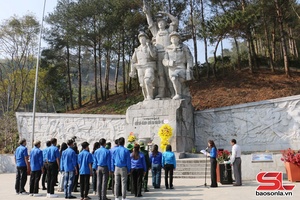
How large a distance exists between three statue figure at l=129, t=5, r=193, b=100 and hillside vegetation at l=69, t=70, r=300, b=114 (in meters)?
6.80

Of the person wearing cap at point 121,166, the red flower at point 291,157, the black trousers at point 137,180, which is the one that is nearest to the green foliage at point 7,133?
the black trousers at point 137,180

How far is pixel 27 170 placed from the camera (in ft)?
26.9

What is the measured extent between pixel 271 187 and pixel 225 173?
86.3 inches

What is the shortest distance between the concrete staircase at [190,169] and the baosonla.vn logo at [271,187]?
149 inches

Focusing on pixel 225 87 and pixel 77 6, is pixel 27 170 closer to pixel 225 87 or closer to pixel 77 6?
pixel 225 87

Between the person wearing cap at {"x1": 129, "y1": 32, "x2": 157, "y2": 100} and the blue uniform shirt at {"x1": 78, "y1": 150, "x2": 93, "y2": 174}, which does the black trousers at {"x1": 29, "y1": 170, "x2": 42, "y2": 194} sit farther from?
the person wearing cap at {"x1": 129, "y1": 32, "x2": 157, "y2": 100}

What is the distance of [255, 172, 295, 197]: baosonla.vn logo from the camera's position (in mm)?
6422

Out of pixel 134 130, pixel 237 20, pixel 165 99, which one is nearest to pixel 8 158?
pixel 134 130

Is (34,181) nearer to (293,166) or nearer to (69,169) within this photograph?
(69,169)

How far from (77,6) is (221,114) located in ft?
54.7

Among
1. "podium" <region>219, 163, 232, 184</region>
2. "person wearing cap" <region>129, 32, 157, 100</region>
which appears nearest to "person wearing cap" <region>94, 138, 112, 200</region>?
"podium" <region>219, 163, 232, 184</region>

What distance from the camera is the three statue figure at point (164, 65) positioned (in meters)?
14.1

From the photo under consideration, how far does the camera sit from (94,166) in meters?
6.78

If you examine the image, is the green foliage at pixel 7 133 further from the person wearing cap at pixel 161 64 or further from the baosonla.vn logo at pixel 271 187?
the baosonla.vn logo at pixel 271 187
